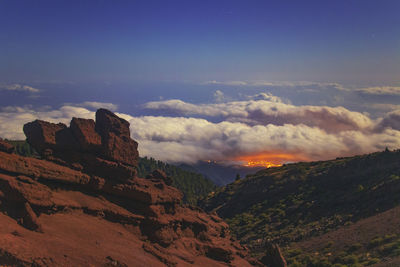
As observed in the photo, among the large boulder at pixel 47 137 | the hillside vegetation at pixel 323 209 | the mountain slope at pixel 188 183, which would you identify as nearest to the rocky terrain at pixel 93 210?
the large boulder at pixel 47 137

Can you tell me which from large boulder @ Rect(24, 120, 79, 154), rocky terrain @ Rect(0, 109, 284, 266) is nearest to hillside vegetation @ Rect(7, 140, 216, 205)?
rocky terrain @ Rect(0, 109, 284, 266)

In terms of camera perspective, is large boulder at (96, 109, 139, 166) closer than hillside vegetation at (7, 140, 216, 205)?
Yes

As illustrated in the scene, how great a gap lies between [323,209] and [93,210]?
47058mm

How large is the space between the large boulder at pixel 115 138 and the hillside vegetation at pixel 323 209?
2384 centimetres

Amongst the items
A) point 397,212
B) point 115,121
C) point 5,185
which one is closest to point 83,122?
point 115,121

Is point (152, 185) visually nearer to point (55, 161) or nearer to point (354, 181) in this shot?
point (55, 161)

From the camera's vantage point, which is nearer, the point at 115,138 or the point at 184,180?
the point at 115,138

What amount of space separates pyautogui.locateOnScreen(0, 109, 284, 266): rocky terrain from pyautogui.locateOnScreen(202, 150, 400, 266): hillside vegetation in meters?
10.6

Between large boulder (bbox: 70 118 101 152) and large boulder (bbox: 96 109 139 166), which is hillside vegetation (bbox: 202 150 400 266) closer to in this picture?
large boulder (bbox: 96 109 139 166)

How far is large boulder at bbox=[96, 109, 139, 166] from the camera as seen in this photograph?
3095cm

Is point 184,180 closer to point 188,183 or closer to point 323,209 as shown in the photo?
point 188,183

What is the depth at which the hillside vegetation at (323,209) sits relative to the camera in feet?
130

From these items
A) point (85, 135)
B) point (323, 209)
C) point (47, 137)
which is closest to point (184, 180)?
point (323, 209)

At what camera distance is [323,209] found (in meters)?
60.3
